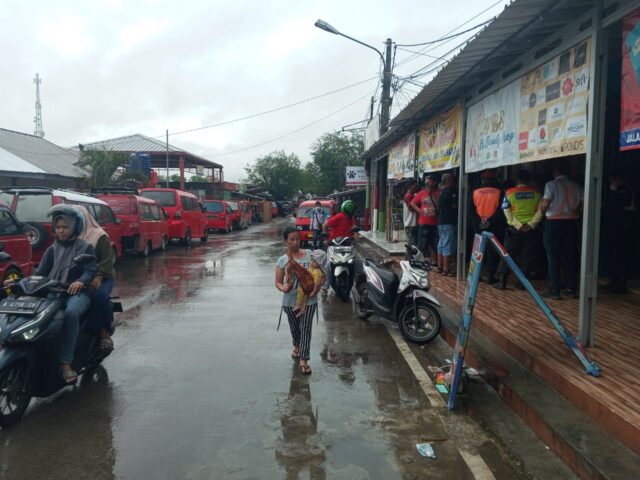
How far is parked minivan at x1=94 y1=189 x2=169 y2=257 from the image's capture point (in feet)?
48.4

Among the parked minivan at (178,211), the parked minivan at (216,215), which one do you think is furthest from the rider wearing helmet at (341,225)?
the parked minivan at (216,215)

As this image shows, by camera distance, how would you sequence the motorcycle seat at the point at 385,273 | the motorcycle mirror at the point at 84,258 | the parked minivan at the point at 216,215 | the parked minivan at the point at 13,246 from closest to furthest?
the motorcycle mirror at the point at 84,258 < the motorcycle seat at the point at 385,273 < the parked minivan at the point at 13,246 < the parked minivan at the point at 216,215

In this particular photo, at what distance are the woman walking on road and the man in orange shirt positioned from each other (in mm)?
5429

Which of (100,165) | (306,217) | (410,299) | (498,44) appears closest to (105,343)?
(410,299)

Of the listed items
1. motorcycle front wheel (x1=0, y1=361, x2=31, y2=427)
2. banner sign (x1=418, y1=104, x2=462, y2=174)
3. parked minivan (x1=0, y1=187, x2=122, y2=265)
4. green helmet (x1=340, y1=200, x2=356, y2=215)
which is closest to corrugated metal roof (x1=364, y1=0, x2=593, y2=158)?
banner sign (x1=418, y1=104, x2=462, y2=174)

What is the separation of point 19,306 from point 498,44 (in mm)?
5778

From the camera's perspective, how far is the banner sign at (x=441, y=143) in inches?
372

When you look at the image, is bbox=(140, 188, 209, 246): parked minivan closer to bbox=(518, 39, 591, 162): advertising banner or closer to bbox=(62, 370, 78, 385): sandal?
bbox=(518, 39, 591, 162): advertising banner

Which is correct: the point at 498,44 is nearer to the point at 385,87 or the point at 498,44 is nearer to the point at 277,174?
the point at 385,87

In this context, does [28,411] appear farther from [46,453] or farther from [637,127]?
[637,127]

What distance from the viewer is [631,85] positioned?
450cm

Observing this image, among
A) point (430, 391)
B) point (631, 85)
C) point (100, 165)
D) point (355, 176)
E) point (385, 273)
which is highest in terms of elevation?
point (100, 165)

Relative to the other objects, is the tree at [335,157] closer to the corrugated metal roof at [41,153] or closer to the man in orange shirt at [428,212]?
the corrugated metal roof at [41,153]

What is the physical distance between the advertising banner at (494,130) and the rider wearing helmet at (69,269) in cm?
513
